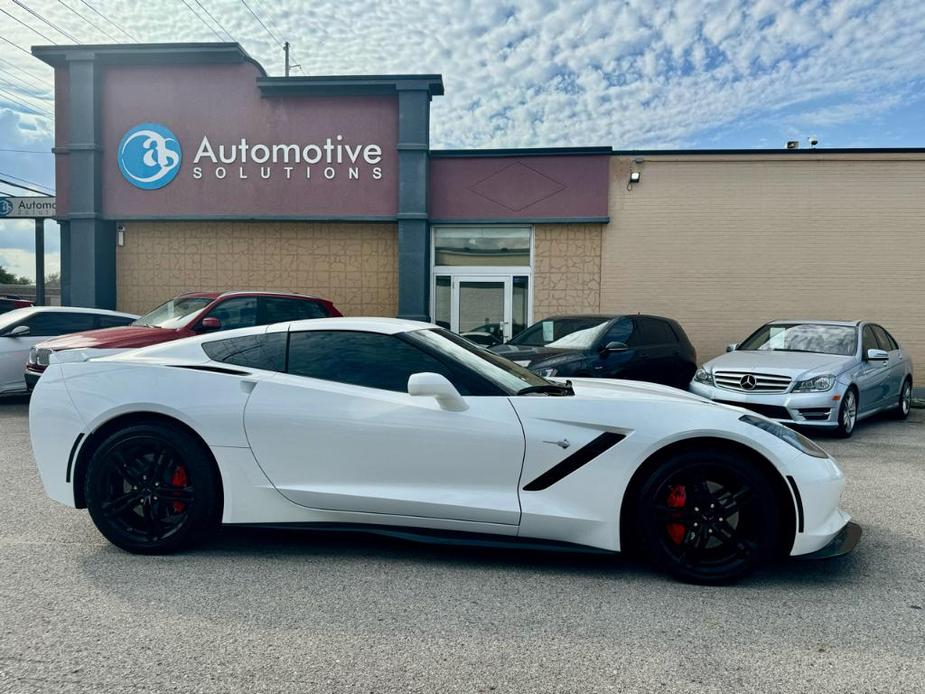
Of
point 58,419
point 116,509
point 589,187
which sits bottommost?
point 116,509

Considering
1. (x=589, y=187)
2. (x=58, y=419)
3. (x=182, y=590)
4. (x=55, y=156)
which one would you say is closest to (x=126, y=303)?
(x=55, y=156)

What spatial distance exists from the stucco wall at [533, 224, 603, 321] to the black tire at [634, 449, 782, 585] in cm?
1045

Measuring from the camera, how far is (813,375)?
7.57 m

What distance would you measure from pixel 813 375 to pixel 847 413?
2.26 feet

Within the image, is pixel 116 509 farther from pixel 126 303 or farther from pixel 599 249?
pixel 126 303

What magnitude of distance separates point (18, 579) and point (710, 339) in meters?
12.5

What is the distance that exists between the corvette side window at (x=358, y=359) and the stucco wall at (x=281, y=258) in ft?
33.8

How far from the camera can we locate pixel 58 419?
3740mm

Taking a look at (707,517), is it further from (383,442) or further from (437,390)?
(383,442)

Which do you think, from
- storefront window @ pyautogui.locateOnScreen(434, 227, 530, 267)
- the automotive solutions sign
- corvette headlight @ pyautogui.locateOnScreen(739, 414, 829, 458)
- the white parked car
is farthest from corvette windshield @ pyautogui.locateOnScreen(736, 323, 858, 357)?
the white parked car

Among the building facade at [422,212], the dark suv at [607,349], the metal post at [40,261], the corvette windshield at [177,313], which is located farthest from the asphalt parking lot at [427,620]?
the metal post at [40,261]

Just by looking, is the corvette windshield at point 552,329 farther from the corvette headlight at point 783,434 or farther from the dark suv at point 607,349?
the corvette headlight at point 783,434

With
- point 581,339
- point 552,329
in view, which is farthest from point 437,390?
point 552,329

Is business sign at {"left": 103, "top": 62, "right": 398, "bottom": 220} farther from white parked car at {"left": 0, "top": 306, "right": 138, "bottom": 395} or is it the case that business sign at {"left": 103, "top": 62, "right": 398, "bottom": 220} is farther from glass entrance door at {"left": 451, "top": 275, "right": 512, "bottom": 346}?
white parked car at {"left": 0, "top": 306, "right": 138, "bottom": 395}
